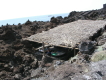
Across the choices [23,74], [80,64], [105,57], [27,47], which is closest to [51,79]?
[80,64]

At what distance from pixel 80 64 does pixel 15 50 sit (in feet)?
25.7

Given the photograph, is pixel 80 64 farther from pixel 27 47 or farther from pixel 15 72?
pixel 27 47

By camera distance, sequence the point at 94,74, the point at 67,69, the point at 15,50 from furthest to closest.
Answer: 1. the point at 15,50
2. the point at 67,69
3. the point at 94,74

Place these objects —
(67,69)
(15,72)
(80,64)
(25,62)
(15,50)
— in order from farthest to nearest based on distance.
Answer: (15,50) < (25,62) < (15,72) < (80,64) < (67,69)

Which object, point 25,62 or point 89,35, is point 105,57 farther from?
point 25,62

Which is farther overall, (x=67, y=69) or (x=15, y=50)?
(x=15, y=50)

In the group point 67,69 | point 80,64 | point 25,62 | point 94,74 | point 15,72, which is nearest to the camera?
point 94,74

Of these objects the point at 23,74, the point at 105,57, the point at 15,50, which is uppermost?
the point at 105,57

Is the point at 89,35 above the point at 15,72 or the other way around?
above

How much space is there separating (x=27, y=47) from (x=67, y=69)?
759 cm

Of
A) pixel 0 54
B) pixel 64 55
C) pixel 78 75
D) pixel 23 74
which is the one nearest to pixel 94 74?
pixel 78 75

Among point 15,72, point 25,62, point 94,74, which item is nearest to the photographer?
point 94,74

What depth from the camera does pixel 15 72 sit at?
826 centimetres

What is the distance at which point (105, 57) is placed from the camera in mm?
5430
